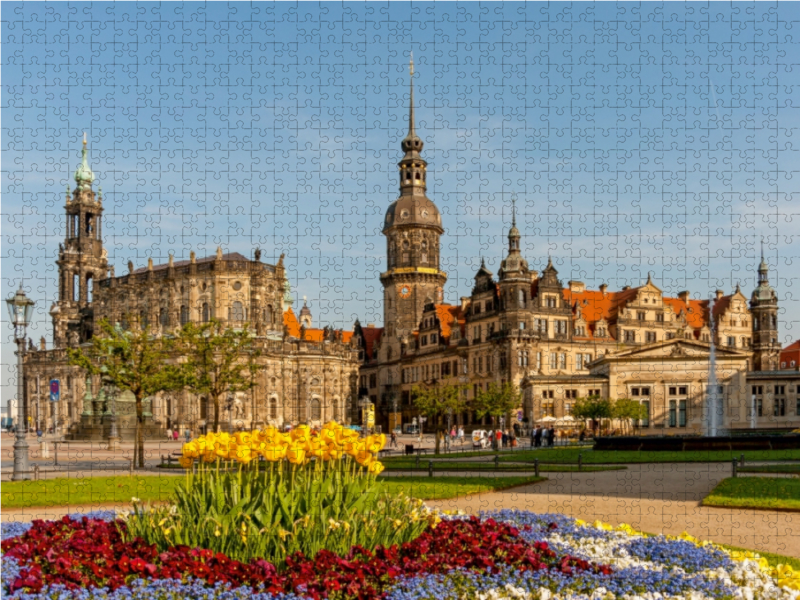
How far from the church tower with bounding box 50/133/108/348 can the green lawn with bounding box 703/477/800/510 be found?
→ 377 ft

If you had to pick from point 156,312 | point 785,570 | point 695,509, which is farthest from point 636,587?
point 156,312

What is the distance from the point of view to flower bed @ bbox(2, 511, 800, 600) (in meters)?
10.6

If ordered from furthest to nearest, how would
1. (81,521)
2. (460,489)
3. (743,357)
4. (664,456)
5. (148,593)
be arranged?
(743,357) → (664,456) → (460,489) → (81,521) → (148,593)

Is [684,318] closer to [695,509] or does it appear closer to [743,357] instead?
[743,357]

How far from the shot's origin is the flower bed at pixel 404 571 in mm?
10594

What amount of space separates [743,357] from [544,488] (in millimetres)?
65911

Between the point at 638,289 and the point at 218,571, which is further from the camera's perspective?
the point at 638,289

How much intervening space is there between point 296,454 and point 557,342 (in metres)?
86.8

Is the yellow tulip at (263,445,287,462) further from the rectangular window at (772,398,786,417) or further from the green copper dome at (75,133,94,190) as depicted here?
the green copper dome at (75,133,94,190)

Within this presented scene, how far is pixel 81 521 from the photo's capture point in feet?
46.5

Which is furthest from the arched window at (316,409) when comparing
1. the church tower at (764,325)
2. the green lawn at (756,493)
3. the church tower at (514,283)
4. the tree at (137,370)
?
the green lawn at (756,493)

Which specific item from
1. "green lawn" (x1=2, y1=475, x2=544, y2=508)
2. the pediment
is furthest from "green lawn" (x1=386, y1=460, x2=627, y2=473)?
the pediment

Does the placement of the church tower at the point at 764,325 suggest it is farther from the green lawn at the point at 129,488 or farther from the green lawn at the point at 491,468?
the green lawn at the point at 129,488

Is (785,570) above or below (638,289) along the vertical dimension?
below
